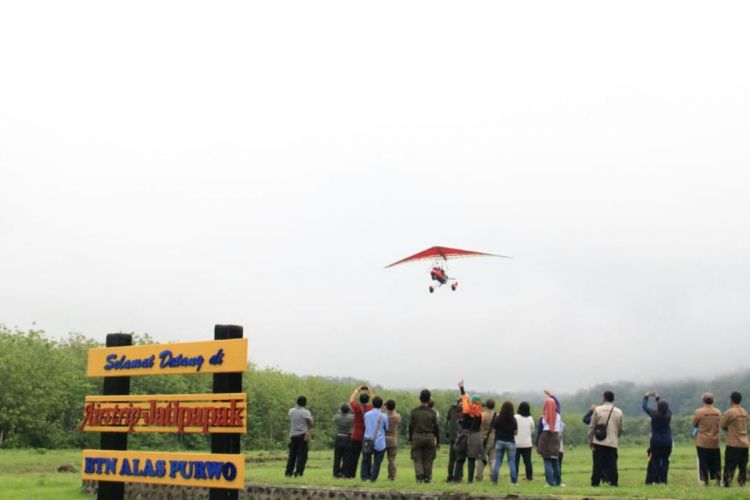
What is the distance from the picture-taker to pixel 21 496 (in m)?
21.4

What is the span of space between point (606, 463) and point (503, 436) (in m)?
2.26

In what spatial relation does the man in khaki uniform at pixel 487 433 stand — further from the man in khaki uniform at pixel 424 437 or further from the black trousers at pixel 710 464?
the black trousers at pixel 710 464

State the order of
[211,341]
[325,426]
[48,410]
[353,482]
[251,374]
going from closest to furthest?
[211,341] < [353,482] < [48,410] < [251,374] < [325,426]

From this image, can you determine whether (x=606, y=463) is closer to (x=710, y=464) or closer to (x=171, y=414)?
(x=710, y=464)

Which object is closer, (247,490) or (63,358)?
(247,490)

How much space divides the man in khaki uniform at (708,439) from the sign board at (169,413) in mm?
10216

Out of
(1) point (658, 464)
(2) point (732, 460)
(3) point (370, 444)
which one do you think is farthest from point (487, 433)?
(2) point (732, 460)

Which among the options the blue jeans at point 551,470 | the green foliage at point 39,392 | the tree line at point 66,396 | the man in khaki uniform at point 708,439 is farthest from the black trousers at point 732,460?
the green foliage at point 39,392

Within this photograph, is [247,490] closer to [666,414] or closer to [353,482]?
[353,482]

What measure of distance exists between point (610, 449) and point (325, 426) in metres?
64.7

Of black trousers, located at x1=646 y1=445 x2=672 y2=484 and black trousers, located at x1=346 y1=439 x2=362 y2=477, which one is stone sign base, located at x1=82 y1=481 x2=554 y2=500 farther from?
black trousers, located at x1=646 y1=445 x2=672 y2=484

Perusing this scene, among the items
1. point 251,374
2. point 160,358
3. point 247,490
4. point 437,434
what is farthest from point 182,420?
point 251,374

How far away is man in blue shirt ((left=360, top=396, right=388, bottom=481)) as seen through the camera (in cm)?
1948

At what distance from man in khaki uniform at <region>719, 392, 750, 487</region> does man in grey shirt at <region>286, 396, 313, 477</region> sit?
8.85 metres
